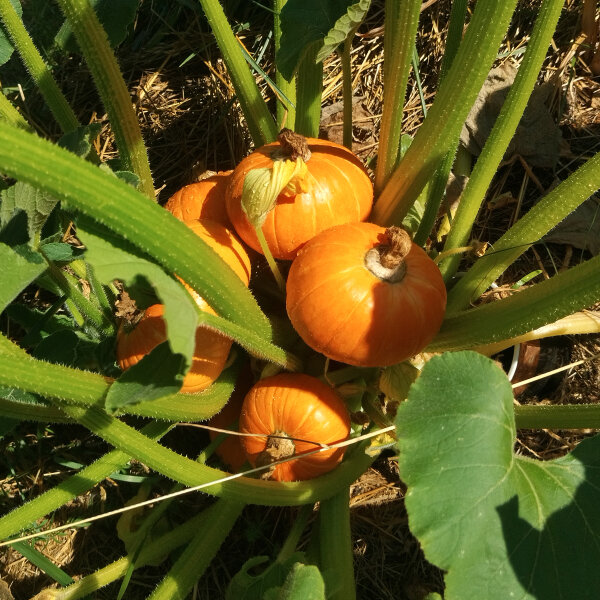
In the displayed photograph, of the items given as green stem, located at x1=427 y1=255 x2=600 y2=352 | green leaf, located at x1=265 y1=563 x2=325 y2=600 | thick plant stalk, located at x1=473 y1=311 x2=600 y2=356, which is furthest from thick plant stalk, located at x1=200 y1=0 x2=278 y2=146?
green leaf, located at x1=265 y1=563 x2=325 y2=600

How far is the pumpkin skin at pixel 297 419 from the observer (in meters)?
1.86

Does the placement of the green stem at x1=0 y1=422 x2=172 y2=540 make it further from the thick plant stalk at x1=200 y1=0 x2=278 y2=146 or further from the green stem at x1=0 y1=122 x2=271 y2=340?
the thick plant stalk at x1=200 y1=0 x2=278 y2=146

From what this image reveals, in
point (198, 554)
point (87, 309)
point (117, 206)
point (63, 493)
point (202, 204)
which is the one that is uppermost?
point (117, 206)

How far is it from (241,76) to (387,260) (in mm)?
752

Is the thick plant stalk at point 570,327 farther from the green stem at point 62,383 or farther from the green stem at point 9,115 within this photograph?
the green stem at point 9,115

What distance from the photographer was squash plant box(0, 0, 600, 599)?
1264mm

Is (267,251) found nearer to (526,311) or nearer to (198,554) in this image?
(526,311)

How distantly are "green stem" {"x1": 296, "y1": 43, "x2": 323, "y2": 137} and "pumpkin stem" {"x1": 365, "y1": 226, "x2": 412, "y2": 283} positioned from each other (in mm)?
568

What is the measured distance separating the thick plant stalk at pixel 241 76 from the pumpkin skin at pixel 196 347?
632 millimetres

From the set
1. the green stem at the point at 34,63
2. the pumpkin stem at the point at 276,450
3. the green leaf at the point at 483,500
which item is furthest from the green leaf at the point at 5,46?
the green leaf at the point at 483,500

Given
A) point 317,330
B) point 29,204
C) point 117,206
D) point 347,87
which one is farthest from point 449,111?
point 29,204

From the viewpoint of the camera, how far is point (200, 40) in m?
2.72

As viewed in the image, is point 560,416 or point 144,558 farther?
point 144,558

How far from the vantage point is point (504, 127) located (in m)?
1.91
